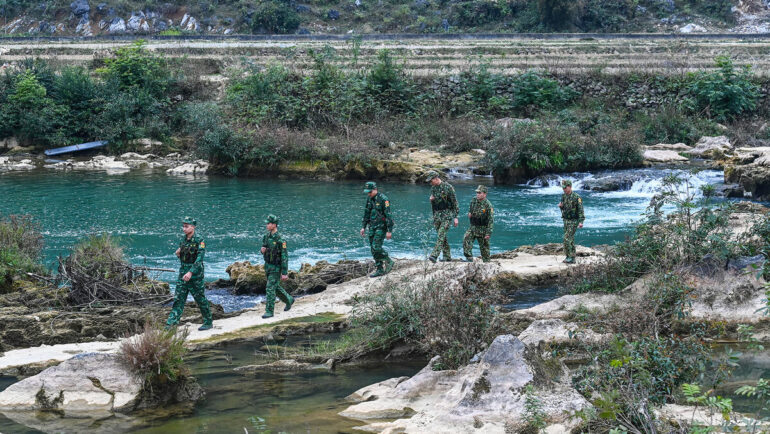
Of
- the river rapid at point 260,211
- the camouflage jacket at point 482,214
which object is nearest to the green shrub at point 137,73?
the river rapid at point 260,211

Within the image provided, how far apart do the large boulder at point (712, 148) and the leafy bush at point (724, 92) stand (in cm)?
328

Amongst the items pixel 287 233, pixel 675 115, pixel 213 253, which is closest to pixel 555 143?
pixel 675 115

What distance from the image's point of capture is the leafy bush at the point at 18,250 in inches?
540

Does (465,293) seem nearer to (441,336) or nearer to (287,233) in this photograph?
(441,336)

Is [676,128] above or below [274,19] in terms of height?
below

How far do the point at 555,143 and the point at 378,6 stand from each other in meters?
37.4

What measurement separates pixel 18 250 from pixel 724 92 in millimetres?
31608

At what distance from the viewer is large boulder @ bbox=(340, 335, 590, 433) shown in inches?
294

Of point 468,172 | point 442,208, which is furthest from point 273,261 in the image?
point 468,172

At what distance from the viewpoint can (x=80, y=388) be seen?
8.70 m

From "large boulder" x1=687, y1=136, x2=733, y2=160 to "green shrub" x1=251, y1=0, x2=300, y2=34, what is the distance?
34.9m

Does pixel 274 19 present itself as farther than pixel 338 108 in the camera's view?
Yes

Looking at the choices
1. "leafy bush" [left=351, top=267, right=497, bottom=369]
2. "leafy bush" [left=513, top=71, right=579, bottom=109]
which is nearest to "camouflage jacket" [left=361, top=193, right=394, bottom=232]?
"leafy bush" [left=351, top=267, right=497, bottom=369]

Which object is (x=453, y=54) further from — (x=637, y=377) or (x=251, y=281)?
(x=637, y=377)
